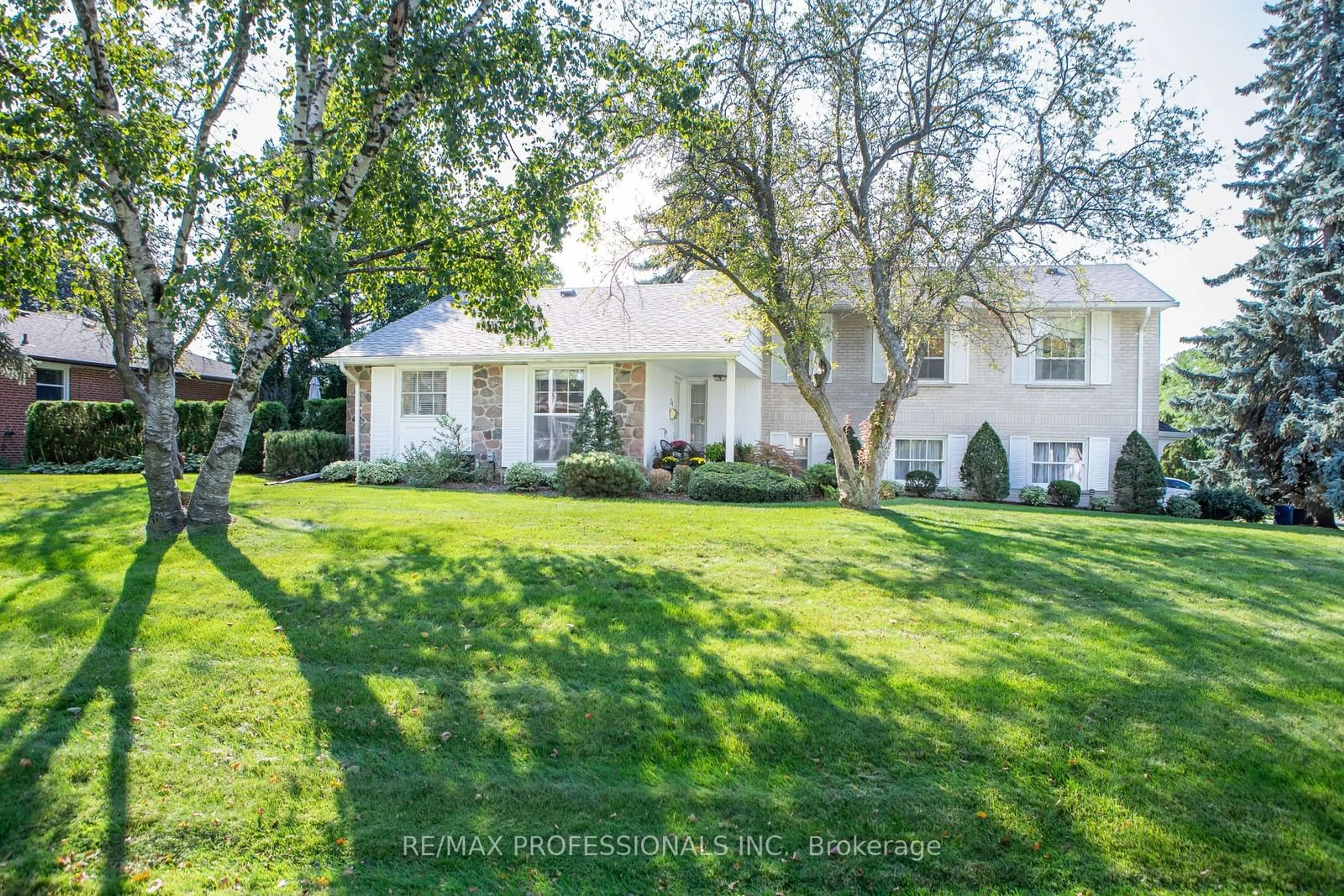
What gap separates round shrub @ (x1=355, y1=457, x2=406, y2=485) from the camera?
13.5 m

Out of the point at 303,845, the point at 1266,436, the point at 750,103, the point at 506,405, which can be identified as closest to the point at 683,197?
the point at 750,103

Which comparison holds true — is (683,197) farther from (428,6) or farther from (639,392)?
(639,392)

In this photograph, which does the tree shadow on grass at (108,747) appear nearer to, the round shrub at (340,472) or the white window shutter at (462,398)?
the round shrub at (340,472)

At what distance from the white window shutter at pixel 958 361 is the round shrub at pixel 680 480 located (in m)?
6.82

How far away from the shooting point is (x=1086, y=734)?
11.3 feet

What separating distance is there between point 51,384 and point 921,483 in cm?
2207

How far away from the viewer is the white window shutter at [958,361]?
1561 centimetres

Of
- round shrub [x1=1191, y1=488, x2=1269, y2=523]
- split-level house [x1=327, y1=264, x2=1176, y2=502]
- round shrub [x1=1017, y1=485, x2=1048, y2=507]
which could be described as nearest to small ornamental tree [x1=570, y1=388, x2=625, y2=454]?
split-level house [x1=327, y1=264, x2=1176, y2=502]

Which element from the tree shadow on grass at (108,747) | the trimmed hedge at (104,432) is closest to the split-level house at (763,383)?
the trimmed hedge at (104,432)

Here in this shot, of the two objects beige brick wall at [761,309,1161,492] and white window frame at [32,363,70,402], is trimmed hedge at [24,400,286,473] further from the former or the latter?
beige brick wall at [761,309,1161,492]

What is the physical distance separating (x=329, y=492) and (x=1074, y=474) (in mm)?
14754

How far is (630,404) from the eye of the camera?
14.1 metres

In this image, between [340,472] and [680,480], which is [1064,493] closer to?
[680,480]

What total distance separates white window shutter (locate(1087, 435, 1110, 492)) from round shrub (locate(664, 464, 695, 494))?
351 inches
